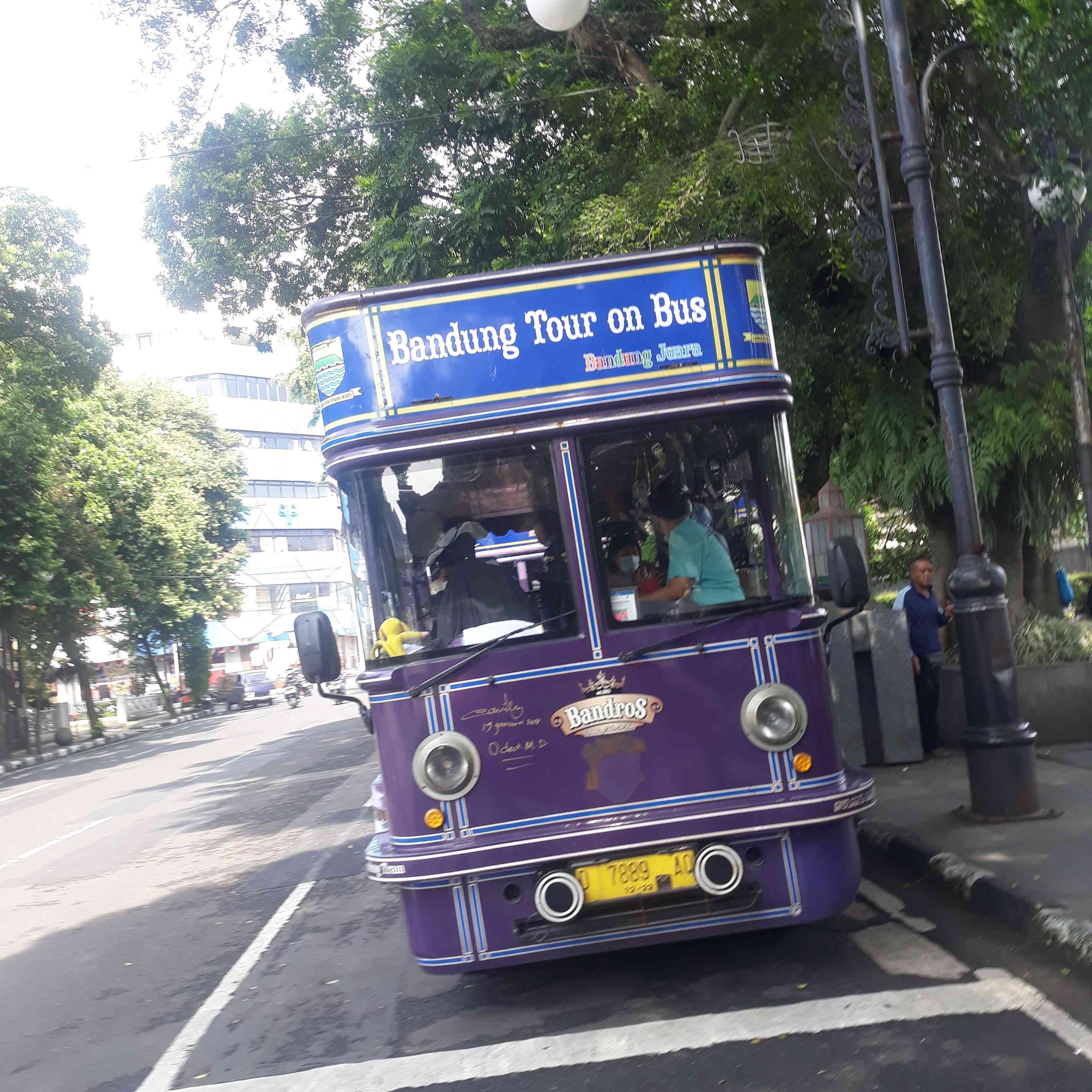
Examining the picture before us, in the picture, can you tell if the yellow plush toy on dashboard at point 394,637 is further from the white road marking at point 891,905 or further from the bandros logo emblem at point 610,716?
the white road marking at point 891,905

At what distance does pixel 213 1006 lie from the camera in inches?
244

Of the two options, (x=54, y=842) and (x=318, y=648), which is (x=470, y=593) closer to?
(x=318, y=648)

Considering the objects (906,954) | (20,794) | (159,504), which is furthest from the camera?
(159,504)

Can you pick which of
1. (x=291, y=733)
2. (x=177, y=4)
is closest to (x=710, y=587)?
(x=177, y=4)

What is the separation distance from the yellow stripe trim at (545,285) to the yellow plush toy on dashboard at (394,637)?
1307 millimetres

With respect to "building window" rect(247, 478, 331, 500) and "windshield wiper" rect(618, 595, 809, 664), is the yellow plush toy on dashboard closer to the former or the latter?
"windshield wiper" rect(618, 595, 809, 664)

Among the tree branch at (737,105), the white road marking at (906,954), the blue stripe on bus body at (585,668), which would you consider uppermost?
the tree branch at (737,105)

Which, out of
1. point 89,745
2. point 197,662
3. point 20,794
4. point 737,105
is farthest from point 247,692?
point 737,105

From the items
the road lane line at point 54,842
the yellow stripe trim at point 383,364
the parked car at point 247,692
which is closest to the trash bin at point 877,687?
the yellow stripe trim at point 383,364

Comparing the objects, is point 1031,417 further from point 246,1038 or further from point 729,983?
point 246,1038

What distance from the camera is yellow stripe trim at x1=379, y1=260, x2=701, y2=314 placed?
5.25m

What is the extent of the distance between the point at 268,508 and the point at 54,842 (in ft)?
211

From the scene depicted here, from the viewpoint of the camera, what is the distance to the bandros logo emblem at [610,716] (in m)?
5.11

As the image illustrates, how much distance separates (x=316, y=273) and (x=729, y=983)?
16961 mm
